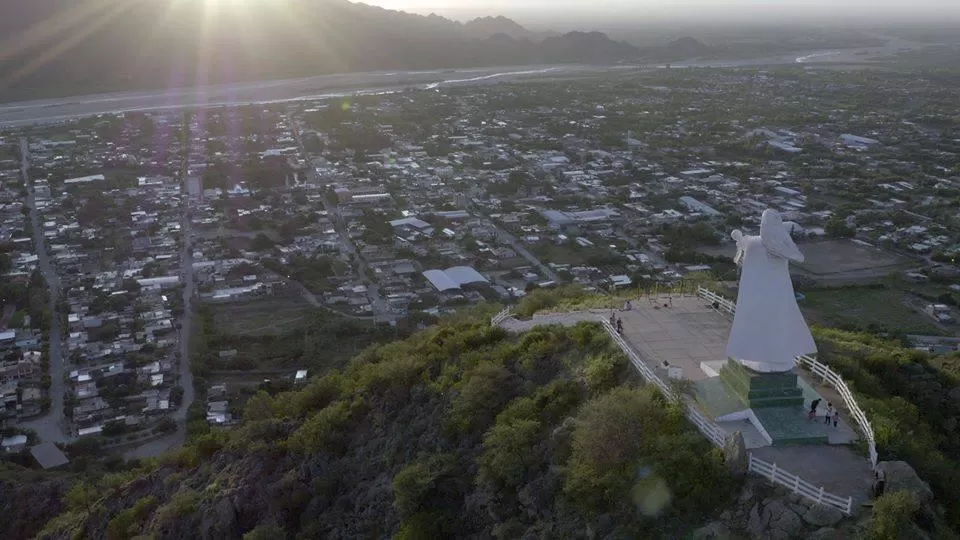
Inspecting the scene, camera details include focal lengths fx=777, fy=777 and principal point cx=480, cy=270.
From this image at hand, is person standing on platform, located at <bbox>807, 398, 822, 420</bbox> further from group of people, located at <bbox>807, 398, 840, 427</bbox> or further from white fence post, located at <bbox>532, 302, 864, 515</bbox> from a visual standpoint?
white fence post, located at <bbox>532, 302, 864, 515</bbox>

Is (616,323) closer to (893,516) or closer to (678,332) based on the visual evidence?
(678,332)

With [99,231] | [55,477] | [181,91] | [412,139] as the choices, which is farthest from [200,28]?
[55,477]

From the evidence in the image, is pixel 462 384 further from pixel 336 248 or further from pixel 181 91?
pixel 181 91

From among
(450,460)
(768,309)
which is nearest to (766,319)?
(768,309)

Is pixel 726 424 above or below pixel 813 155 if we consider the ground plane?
above

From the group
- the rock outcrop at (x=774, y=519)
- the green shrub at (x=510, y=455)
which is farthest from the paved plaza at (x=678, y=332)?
the rock outcrop at (x=774, y=519)

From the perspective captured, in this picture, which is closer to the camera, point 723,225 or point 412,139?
point 723,225

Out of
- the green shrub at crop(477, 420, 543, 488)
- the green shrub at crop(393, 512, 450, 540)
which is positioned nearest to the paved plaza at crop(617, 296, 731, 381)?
the green shrub at crop(477, 420, 543, 488)

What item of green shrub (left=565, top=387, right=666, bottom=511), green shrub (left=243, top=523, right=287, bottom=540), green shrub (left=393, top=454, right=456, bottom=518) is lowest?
green shrub (left=243, top=523, right=287, bottom=540)
